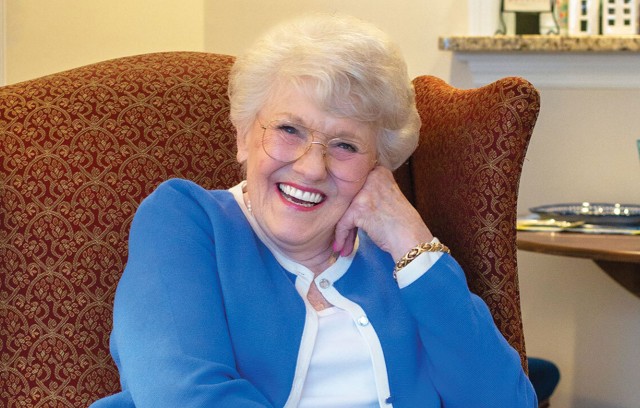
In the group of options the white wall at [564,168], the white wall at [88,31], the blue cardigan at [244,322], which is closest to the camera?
the blue cardigan at [244,322]

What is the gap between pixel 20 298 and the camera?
178 cm

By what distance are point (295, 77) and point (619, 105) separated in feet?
6.18

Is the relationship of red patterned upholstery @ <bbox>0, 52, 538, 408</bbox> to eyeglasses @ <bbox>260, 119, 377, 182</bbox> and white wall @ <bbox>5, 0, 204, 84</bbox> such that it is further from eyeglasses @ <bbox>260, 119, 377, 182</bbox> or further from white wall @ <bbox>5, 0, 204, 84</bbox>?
white wall @ <bbox>5, 0, 204, 84</bbox>

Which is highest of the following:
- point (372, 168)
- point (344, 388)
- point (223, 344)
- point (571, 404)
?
point (372, 168)

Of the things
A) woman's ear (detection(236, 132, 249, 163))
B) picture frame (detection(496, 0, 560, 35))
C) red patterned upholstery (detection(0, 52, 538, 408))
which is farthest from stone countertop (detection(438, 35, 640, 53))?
woman's ear (detection(236, 132, 249, 163))

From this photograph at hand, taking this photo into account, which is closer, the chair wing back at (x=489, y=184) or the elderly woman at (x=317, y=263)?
the elderly woman at (x=317, y=263)

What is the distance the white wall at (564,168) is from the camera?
3.26 metres

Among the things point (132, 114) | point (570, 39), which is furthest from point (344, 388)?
point (570, 39)

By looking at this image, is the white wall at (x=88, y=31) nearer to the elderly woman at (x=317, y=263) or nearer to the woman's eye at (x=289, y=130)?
→ the elderly woman at (x=317, y=263)

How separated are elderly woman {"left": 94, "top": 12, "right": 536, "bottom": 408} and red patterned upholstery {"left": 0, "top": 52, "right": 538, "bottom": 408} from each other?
0.16 meters

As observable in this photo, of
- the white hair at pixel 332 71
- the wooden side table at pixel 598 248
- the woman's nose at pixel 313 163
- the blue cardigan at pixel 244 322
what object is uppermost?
the white hair at pixel 332 71

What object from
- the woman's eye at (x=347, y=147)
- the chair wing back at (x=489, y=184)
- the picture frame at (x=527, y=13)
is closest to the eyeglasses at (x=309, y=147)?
the woman's eye at (x=347, y=147)

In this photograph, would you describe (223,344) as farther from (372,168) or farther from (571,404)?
(571,404)

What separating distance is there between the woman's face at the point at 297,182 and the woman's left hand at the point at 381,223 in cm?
3
